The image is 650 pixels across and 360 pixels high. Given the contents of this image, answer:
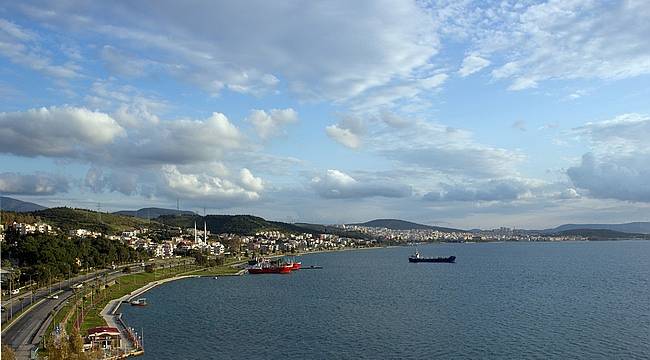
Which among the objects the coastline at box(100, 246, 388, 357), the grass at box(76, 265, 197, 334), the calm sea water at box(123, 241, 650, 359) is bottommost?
the calm sea water at box(123, 241, 650, 359)

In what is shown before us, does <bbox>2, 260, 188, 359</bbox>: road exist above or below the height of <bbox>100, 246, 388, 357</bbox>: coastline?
above

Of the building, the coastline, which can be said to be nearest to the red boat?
the coastline

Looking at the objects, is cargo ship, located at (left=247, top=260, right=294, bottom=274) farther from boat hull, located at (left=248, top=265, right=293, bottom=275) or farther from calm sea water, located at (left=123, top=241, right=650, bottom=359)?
calm sea water, located at (left=123, top=241, right=650, bottom=359)

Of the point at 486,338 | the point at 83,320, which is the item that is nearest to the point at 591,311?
the point at 486,338

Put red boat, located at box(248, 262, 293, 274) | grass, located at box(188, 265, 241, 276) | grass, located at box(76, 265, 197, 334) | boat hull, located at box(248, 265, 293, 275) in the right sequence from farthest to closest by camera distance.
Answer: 1. red boat, located at box(248, 262, 293, 274)
2. boat hull, located at box(248, 265, 293, 275)
3. grass, located at box(188, 265, 241, 276)
4. grass, located at box(76, 265, 197, 334)

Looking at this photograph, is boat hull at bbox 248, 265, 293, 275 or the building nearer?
the building

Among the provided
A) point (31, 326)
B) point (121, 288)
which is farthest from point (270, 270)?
point (31, 326)

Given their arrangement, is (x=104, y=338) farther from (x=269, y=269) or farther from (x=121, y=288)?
(x=269, y=269)

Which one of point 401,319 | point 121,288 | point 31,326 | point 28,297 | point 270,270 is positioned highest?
point 28,297

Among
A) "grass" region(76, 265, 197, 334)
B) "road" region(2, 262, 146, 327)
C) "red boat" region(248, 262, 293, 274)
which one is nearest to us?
"grass" region(76, 265, 197, 334)
